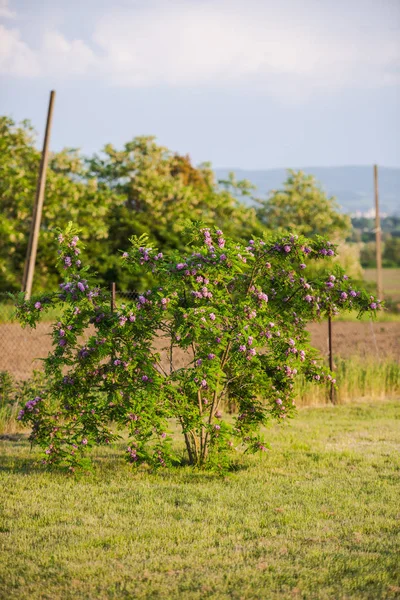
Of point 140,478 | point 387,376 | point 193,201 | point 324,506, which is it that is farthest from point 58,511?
point 193,201

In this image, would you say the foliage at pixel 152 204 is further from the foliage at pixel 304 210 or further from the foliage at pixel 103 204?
the foliage at pixel 304 210

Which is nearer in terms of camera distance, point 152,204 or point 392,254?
point 152,204

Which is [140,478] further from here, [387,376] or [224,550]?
[387,376]

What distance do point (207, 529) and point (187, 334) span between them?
5.86 feet

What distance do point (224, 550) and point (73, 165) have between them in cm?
2570

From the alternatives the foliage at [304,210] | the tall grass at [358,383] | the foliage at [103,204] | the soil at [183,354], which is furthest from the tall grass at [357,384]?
the foliage at [304,210]

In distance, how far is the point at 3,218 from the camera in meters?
22.8

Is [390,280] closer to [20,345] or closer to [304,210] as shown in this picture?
[304,210]

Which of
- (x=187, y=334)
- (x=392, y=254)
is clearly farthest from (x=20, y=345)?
(x=392, y=254)

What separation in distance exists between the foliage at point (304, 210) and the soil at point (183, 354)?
9.82 m

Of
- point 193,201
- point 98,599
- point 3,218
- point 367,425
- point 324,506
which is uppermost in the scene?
point 193,201

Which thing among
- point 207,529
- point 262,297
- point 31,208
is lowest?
point 207,529

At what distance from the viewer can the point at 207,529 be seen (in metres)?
5.20

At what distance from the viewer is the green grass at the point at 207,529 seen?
4.22 meters
